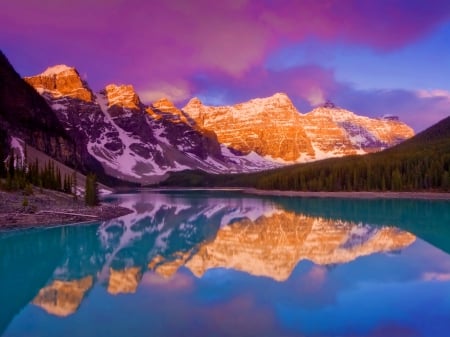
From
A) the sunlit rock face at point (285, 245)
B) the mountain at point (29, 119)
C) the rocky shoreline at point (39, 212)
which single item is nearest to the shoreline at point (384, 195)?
the sunlit rock face at point (285, 245)

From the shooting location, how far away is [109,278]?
782 inches

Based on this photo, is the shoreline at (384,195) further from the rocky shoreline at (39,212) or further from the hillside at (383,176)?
the rocky shoreline at (39,212)

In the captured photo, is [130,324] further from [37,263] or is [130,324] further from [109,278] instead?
[37,263]

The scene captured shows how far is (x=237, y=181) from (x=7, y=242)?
161 metres

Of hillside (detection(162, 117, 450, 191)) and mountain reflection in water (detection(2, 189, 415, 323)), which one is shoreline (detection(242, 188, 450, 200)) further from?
mountain reflection in water (detection(2, 189, 415, 323))

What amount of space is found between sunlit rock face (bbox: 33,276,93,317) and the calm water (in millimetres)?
40

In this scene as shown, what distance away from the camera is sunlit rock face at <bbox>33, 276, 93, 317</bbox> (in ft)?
48.7

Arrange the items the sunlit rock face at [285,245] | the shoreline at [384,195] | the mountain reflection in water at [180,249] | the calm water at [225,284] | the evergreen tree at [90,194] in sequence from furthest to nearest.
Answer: the shoreline at [384,195] → the evergreen tree at [90,194] → the sunlit rock face at [285,245] → the mountain reflection in water at [180,249] → the calm water at [225,284]

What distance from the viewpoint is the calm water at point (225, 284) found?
13227 millimetres

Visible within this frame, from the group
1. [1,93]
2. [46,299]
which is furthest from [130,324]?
[1,93]

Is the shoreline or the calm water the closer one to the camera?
the calm water

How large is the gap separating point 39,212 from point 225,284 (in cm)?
2607

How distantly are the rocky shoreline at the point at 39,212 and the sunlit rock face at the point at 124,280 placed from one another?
697 inches

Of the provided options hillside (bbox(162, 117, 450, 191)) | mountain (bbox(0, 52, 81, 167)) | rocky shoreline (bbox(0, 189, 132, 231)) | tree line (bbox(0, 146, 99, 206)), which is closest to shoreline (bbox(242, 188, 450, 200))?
hillside (bbox(162, 117, 450, 191))
